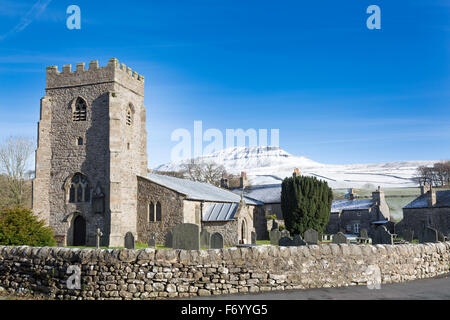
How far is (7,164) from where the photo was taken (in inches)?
1639

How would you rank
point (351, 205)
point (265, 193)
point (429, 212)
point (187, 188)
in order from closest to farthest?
point (187, 188)
point (429, 212)
point (265, 193)
point (351, 205)

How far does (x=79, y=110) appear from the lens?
3064 centimetres

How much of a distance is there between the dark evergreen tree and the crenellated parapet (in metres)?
16.5

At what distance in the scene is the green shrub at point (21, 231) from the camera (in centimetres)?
1452

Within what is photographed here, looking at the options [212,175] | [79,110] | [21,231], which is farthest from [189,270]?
[212,175]

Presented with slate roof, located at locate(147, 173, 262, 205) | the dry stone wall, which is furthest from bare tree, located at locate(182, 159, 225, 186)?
the dry stone wall

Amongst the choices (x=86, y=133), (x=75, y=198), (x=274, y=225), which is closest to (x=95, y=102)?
(x=86, y=133)

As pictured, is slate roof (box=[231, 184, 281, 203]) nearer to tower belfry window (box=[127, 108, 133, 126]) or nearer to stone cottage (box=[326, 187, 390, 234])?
stone cottage (box=[326, 187, 390, 234])

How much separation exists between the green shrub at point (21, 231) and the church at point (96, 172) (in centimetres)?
1239

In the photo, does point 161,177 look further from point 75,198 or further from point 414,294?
point 414,294

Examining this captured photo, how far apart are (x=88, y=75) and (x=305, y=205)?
2049 cm

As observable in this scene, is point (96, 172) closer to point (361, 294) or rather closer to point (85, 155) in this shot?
point (85, 155)

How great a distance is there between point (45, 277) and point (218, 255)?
4.81 metres
